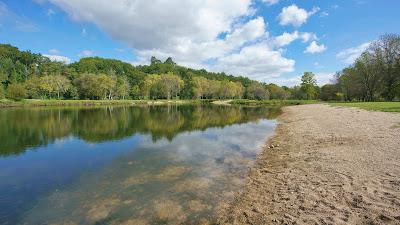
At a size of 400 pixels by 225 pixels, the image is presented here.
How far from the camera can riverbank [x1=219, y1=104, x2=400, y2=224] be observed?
24.1 ft

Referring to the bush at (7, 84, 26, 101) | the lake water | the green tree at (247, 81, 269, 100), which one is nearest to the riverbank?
the lake water

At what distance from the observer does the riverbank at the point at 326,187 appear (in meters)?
7.36

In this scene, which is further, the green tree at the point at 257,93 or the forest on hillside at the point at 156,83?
the green tree at the point at 257,93

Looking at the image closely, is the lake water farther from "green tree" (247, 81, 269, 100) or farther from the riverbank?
"green tree" (247, 81, 269, 100)

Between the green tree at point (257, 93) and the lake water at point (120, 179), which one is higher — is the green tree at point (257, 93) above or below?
above

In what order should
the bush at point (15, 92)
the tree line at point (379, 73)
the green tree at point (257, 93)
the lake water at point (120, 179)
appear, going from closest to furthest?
the lake water at point (120, 179) → the tree line at point (379, 73) → the bush at point (15, 92) → the green tree at point (257, 93)

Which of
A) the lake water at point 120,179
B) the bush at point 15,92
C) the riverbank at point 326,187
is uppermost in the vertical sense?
the bush at point 15,92

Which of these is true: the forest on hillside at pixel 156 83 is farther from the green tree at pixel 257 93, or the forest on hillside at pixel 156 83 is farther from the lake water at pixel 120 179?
the lake water at pixel 120 179

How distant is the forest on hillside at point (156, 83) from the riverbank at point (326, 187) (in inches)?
2939

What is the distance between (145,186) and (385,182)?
9.96m

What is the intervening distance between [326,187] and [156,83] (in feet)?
414

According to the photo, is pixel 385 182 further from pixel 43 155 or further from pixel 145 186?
pixel 43 155

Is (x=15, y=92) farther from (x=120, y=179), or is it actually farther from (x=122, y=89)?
(x=120, y=179)

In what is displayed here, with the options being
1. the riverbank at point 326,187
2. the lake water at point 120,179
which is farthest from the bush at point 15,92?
the riverbank at point 326,187
